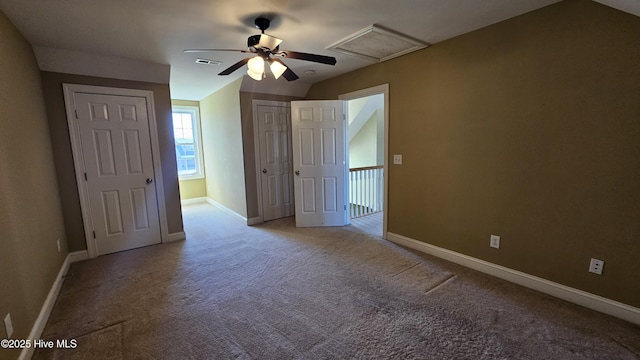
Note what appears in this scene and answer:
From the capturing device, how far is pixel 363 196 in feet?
15.8

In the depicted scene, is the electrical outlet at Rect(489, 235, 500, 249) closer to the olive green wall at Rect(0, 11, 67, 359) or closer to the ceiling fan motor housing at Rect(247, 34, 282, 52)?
the ceiling fan motor housing at Rect(247, 34, 282, 52)

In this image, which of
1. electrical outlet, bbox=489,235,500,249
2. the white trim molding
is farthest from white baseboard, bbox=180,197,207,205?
electrical outlet, bbox=489,235,500,249

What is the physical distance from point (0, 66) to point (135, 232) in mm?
2239

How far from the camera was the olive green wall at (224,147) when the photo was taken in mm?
4434

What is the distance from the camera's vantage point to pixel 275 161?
466 cm

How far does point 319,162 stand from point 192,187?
3538 millimetres

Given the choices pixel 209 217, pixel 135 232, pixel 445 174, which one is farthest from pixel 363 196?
pixel 135 232

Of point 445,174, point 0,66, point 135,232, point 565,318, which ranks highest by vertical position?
point 0,66

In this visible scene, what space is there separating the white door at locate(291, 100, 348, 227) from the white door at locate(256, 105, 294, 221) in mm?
595

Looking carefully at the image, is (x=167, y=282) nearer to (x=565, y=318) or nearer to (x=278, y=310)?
(x=278, y=310)

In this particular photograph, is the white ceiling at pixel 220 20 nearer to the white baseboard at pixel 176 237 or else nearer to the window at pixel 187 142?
the white baseboard at pixel 176 237

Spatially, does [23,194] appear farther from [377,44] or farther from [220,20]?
[377,44]

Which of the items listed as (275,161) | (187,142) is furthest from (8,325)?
(187,142)

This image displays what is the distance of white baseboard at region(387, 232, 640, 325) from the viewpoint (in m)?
1.97
